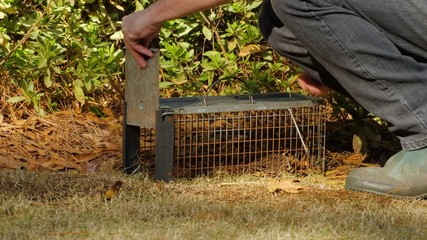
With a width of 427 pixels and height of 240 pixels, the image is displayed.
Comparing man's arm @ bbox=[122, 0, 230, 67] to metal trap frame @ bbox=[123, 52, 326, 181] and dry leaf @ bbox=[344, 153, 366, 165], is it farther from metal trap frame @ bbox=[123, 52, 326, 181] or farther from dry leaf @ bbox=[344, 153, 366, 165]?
dry leaf @ bbox=[344, 153, 366, 165]

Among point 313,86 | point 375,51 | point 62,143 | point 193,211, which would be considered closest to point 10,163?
point 62,143

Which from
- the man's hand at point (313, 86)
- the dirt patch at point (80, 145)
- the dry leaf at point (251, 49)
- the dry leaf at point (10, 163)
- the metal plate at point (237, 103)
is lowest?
the dry leaf at point (10, 163)

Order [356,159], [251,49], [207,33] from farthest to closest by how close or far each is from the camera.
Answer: [207,33]
[251,49]
[356,159]

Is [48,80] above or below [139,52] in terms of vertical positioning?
below

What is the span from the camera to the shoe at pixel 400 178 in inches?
142

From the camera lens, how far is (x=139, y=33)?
3.66 metres

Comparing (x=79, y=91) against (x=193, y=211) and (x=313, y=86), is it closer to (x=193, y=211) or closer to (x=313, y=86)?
(x=313, y=86)

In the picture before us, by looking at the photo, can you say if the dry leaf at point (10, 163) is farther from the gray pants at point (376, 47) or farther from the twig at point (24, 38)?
the gray pants at point (376, 47)

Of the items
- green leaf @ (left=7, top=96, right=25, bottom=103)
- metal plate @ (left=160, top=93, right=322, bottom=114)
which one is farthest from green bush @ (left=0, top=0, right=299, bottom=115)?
metal plate @ (left=160, top=93, right=322, bottom=114)

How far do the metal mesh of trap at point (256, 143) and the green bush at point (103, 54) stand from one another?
0.52m

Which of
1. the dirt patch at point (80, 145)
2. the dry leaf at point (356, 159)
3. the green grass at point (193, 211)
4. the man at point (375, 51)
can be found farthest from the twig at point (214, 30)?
the man at point (375, 51)

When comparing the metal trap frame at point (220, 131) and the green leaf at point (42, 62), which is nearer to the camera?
the metal trap frame at point (220, 131)

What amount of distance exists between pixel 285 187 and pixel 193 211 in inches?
20.7

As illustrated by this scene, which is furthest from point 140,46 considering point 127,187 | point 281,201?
point 281,201
